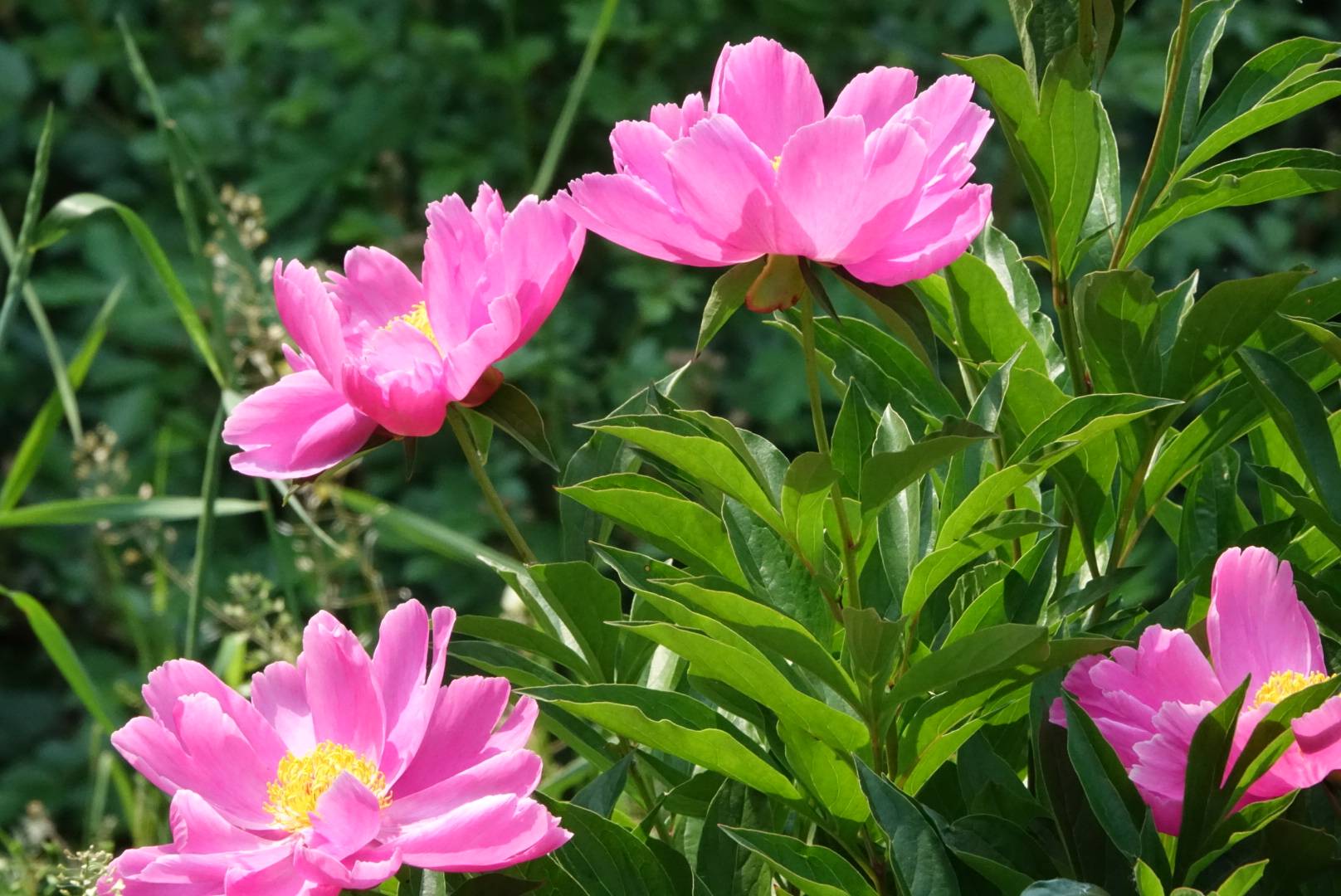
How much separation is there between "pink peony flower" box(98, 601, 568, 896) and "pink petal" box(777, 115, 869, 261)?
6.7 inches

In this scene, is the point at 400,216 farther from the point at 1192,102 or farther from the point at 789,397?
the point at 1192,102

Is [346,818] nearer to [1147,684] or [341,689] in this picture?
[341,689]

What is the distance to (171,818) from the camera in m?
0.49

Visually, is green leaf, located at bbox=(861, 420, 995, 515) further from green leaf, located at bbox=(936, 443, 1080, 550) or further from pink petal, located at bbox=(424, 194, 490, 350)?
pink petal, located at bbox=(424, 194, 490, 350)

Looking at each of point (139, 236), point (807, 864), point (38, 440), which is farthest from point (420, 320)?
point (38, 440)

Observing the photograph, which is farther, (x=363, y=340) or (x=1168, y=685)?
→ (x=363, y=340)

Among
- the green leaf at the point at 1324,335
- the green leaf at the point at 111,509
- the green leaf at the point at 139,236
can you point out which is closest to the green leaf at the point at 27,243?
the green leaf at the point at 139,236

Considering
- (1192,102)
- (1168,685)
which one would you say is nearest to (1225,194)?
(1192,102)

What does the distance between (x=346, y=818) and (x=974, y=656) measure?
19 cm

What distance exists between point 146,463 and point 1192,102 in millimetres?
1880

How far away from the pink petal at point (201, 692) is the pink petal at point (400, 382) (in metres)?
0.10

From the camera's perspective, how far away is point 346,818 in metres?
0.46

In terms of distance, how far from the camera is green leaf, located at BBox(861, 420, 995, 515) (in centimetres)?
45

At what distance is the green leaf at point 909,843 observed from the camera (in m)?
0.47
